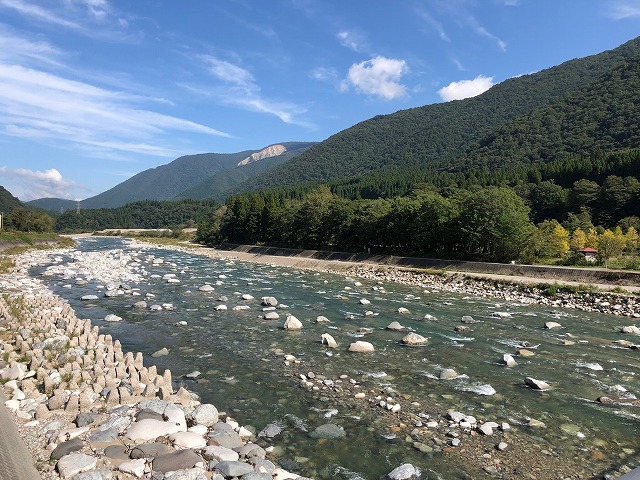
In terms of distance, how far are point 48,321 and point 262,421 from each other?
1150 centimetres

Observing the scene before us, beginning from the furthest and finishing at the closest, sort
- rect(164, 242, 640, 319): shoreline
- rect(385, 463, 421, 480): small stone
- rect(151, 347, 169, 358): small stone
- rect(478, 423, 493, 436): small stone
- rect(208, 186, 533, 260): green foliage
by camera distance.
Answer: rect(208, 186, 533, 260): green foliage < rect(164, 242, 640, 319): shoreline < rect(151, 347, 169, 358): small stone < rect(478, 423, 493, 436): small stone < rect(385, 463, 421, 480): small stone

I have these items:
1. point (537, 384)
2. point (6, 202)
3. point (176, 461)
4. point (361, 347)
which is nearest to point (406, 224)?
point (361, 347)

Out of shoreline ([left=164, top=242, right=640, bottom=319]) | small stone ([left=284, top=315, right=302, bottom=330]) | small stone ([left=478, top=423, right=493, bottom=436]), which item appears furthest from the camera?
shoreline ([left=164, top=242, right=640, bottom=319])

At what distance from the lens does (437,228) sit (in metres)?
50.7

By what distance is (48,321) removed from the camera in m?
15.9

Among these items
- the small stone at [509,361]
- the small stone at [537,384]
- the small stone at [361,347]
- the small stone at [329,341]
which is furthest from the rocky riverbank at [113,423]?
the small stone at [509,361]

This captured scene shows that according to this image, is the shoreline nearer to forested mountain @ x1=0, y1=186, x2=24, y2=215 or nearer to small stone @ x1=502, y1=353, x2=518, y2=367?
small stone @ x1=502, y1=353, x2=518, y2=367

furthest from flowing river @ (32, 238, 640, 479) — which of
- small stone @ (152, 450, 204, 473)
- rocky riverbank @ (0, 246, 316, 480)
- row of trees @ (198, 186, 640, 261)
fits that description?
row of trees @ (198, 186, 640, 261)

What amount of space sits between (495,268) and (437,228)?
41.0ft

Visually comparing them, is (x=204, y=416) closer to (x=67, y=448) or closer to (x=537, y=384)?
(x=67, y=448)

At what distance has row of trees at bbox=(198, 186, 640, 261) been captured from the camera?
43.1 meters

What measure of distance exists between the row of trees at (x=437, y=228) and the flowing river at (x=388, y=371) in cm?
1985

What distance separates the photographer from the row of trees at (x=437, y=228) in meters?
43.1

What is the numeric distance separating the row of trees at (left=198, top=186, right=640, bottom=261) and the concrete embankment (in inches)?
159
